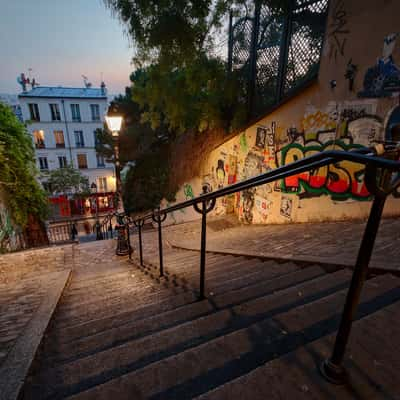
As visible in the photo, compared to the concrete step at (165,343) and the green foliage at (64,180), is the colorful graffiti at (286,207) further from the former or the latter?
the green foliage at (64,180)

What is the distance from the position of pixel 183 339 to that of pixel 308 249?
2.44 metres

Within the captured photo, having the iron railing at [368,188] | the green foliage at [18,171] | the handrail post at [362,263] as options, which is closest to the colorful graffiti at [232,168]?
the green foliage at [18,171]

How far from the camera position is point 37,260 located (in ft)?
18.0

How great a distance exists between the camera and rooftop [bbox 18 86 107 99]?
68.5 feet

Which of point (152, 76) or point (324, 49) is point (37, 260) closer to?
point (152, 76)

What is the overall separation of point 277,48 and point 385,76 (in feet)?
10.5

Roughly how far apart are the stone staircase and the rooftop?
78.2ft

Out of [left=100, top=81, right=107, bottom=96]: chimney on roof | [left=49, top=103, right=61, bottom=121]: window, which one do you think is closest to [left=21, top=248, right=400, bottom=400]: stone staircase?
[left=49, top=103, right=61, bottom=121]: window

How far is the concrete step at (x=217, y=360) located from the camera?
1176 mm

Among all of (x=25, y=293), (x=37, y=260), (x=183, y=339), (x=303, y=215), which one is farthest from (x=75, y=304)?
(x=303, y=215)

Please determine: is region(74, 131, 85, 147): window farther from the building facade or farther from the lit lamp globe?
the lit lamp globe

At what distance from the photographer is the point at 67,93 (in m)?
22.2

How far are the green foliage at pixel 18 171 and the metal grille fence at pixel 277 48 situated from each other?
7103 millimetres

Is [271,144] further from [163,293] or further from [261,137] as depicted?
[163,293]
